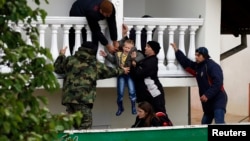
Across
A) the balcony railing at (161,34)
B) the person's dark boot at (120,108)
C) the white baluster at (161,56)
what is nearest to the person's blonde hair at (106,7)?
the balcony railing at (161,34)

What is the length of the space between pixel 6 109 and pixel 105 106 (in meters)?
7.59

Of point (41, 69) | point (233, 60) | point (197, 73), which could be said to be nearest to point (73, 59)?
point (197, 73)

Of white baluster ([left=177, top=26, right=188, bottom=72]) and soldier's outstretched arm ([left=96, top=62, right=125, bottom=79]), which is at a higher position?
white baluster ([left=177, top=26, right=188, bottom=72])

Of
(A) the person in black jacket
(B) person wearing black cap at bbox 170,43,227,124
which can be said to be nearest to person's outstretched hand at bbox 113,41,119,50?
(A) the person in black jacket

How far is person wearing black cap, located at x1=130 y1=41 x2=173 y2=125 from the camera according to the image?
10.2m

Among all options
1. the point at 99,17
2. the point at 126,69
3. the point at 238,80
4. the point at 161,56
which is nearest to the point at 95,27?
the point at 99,17

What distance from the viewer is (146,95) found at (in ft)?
33.8

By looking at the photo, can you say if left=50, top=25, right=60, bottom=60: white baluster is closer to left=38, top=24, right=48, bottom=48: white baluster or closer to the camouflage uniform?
left=38, top=24, right=48, bottom=48: white baluster

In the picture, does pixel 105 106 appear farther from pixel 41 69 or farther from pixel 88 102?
pixel 41 69

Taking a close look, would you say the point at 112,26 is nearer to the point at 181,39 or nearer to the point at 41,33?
the point at 41,33

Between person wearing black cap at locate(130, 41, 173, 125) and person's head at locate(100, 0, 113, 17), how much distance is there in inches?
28.2

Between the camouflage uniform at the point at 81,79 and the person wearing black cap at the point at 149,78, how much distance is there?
23.9 inches

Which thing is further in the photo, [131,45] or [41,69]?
[131,45]

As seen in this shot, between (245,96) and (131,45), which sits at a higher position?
(131,45)
